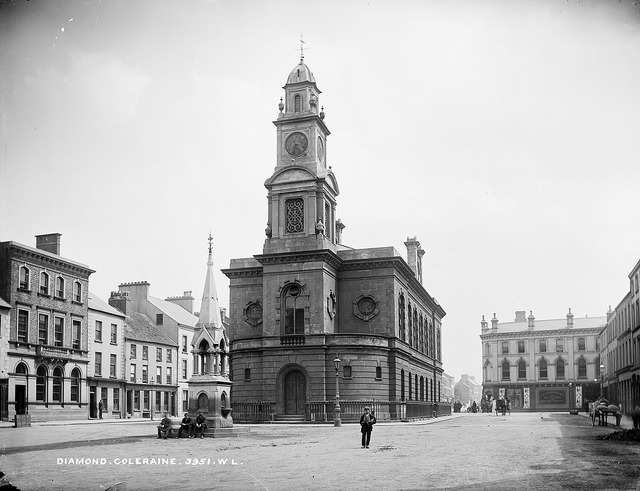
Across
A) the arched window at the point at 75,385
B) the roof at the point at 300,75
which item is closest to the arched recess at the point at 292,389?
the arched window at the point at 75,385

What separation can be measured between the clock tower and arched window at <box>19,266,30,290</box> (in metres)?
16.1

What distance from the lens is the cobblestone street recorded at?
1505 cm

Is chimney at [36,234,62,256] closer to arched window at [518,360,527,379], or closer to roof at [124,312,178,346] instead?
roof at [124,312,178,346]

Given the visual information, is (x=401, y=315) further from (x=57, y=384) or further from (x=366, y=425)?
(x=366, y=425)

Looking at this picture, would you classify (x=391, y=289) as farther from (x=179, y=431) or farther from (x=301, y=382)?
(x=179, y=431)

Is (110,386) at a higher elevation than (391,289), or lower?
lower

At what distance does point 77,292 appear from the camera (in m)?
55.5

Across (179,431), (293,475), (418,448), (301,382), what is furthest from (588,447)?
(301,382)

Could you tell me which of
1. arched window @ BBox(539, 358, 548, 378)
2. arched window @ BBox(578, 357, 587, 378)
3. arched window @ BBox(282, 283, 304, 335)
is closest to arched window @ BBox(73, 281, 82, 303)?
arched window @ BBox(282, 283, 304, 335)

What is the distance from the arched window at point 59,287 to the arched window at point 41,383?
5216mm


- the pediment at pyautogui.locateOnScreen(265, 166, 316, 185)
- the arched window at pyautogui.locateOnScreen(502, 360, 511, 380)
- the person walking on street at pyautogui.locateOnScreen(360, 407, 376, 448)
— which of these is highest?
Result: the pediment at pyautogui.locateOnScreen(265, 166, 316, 185)

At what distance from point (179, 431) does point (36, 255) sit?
84.0 ft

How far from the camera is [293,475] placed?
1653 cm

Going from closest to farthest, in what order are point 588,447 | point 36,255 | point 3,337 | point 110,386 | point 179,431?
point 588,447
point 179,431
point 3,337
point 36,255
point 110,386
